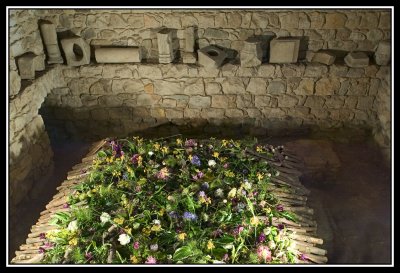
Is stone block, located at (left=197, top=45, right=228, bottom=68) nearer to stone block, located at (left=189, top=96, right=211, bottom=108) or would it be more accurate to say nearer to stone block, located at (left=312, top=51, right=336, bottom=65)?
stone block, located at (left=189, top=96, right=211, bottom=108)

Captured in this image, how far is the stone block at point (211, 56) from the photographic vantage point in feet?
15.5

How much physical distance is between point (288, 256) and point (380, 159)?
2712 millimetres

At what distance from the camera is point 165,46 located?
4.66 m

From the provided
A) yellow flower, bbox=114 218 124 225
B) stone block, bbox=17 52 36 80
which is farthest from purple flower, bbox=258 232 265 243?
stone block, bbox=17 52 36 80

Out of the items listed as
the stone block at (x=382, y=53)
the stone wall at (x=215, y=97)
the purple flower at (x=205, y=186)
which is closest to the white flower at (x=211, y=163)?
the purple flower at (x=205, y=186)

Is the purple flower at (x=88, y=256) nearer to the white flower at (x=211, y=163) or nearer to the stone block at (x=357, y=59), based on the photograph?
the white flower at (x=211, y=163)

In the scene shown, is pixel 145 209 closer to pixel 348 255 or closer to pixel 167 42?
pixel 348 255

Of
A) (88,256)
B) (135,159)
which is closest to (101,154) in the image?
(135,159)

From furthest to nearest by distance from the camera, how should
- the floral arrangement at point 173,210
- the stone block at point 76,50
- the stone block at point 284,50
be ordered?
the stone block at point 76,50, the stone block at point 284,50, the floral arrangement at point 173,210

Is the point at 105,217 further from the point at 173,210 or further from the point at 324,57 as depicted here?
the point at 324,57

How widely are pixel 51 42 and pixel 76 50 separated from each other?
335 millimetres

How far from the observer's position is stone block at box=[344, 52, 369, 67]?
458 centimetres

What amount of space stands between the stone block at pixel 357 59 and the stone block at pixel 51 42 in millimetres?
3572
